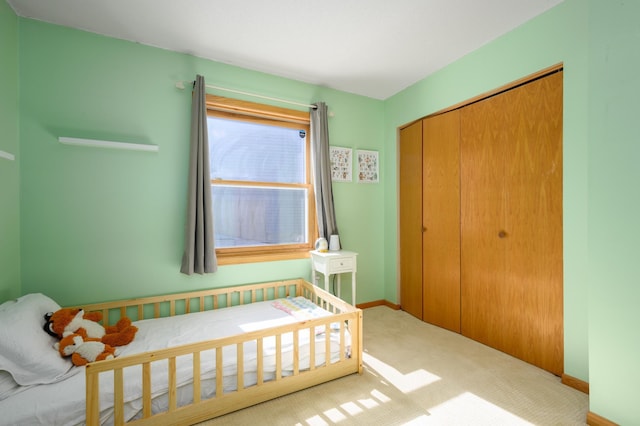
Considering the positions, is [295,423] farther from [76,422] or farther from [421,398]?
[76,422]

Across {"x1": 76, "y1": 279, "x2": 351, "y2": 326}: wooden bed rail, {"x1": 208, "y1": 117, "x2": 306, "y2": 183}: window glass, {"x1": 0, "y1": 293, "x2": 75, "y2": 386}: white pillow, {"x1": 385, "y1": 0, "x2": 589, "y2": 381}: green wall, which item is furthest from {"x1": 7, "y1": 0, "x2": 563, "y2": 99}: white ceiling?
{"x1": 76, "y1": 279, "x2": 351, "y2": 326}: wooden bed rail

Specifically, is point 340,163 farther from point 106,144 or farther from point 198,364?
point 198,364

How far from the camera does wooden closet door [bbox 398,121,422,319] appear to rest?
304 centimetres

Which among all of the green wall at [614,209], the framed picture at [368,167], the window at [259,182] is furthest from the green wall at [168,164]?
the framed picture at [368,167]

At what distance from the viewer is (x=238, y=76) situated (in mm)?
2648

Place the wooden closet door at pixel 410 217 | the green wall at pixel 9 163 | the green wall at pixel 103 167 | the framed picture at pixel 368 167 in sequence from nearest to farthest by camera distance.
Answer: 1. the green wall at pixel 9 163
2. the green wall at pixel 103 167
3. the wooden closet door at pixel 410 217
4. the framed picture at pixel 368 167

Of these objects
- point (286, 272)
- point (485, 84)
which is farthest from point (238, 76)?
point (485, 84)

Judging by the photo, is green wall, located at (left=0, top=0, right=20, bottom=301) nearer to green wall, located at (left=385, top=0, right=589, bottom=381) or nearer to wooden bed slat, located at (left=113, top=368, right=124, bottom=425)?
wooden bed slat, located at (left=113, top=368, right=124, bottom=425)

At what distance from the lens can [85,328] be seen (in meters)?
1.74

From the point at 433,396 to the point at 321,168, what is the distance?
82.6 inches

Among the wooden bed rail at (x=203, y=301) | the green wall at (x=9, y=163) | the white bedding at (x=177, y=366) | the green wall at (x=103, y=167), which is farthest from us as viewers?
the wooden bed rail at (x=203, y=301)

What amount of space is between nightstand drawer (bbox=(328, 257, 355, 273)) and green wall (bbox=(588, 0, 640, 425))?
173 centimetres

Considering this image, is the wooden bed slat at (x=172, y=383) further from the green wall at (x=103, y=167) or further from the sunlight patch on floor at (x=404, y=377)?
the sunlight patch on floor at (x=404, y=377)

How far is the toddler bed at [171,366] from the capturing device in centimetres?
133
